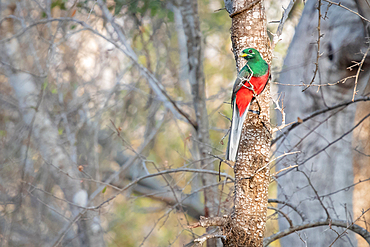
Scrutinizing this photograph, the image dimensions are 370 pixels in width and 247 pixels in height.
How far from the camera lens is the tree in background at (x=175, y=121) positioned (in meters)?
1.53

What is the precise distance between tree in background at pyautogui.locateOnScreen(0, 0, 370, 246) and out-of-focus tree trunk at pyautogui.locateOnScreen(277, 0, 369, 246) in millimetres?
14

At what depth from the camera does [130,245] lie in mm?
7207

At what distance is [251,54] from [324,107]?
2284 millimetres

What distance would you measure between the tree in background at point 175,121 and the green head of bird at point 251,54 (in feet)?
0.36

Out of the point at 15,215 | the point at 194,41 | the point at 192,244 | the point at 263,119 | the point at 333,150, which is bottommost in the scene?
the point at 15,215

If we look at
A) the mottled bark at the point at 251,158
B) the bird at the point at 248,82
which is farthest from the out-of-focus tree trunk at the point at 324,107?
the bird at the point at 248,82

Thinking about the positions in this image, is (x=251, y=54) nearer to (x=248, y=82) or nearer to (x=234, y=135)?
(x=248, y=82)

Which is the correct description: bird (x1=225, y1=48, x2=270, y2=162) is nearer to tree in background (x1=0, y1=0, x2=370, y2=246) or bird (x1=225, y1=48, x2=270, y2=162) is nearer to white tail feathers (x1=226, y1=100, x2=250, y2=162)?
white tail feathers (x1=226, y1=100, x2=250, y2=162)

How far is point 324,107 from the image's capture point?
3148 millimetres

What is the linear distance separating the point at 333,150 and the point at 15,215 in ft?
15.7

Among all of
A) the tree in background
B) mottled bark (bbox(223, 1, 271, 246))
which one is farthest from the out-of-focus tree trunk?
mottled bark (bbox(223, 1, 271, 246))

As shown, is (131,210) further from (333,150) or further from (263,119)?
(263,119)

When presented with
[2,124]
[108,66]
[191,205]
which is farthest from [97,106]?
[191,205]

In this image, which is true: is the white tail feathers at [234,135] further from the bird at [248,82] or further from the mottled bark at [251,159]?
the mottled bark at [251,159]
